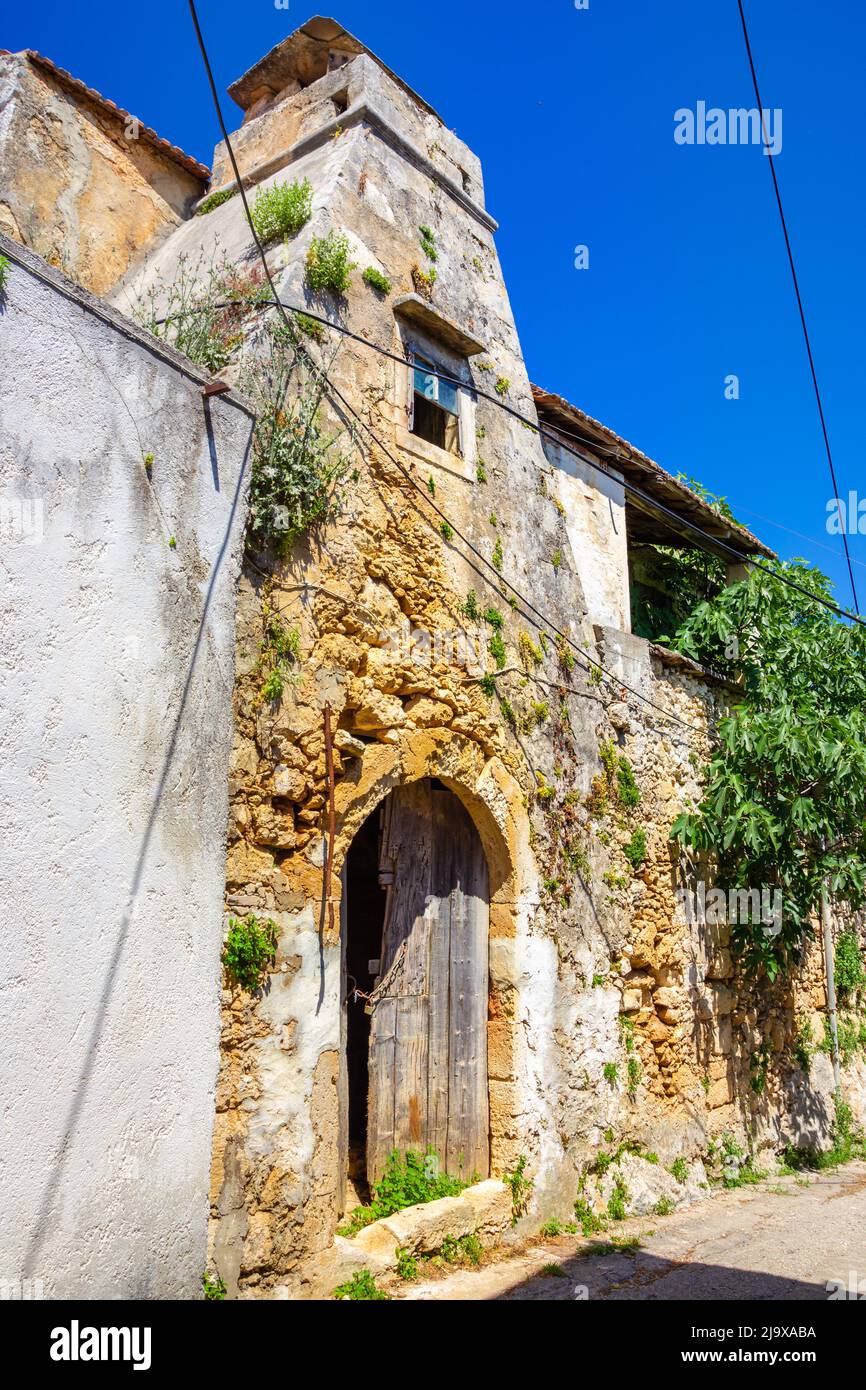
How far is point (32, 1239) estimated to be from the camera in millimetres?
3551

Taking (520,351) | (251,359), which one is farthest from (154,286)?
(520,351)

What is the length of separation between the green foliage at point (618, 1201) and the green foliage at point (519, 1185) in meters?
1.04

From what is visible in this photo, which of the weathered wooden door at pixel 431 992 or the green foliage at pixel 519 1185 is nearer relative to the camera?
the weathered wooden door at pixel 431 992

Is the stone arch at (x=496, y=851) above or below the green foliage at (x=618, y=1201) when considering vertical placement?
above

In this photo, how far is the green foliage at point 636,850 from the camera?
Result: 8203mm

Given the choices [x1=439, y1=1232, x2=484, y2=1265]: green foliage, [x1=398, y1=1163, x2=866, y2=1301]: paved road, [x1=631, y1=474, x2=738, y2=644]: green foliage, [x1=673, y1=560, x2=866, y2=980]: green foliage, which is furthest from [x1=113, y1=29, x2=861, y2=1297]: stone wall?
[x1=631, y1=474, x2=738, y2=644]: green foliage

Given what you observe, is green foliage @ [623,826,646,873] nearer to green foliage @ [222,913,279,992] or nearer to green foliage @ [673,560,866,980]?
green foliage @ [673,560,866,980]

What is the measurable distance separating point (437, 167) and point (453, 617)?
3850mm

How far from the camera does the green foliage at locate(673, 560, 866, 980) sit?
8.99 meters

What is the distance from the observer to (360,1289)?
202 inches

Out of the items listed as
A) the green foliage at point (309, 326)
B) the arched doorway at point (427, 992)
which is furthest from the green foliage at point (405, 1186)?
the green foliage at point (309, 326)

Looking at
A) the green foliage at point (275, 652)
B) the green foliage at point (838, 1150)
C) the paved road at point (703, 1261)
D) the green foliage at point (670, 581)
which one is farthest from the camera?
the green foliage at point (670, 581)

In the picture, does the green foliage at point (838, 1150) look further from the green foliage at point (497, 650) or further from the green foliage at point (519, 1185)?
the green foliage at point (497, 650)
